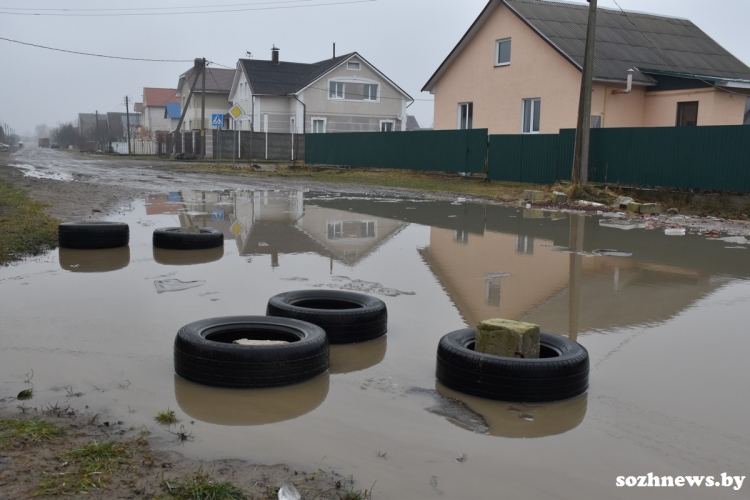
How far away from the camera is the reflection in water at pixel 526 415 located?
4.62 m

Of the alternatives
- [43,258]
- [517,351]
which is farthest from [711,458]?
[43,258]

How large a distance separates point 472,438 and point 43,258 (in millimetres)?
7723

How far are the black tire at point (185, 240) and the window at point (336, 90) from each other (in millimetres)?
46463

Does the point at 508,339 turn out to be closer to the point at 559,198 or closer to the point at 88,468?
the point at 88,468

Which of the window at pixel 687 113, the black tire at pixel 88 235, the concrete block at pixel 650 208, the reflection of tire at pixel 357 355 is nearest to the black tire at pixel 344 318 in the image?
the reflection of tire at pixel 357 355

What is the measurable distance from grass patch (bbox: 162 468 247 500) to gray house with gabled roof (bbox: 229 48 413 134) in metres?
52.8

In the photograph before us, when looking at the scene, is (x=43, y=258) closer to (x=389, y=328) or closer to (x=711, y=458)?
(x=389, y=328)

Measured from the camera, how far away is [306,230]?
13953mm

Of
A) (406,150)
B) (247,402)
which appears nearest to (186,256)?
(247,402)

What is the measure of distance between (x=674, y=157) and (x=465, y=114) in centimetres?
1540

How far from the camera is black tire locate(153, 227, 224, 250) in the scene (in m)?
11.0

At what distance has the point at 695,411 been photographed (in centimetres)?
497

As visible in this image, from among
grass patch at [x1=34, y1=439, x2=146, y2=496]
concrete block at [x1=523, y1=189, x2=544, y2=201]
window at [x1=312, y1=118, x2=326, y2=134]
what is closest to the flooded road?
grass patch at [x1=34, y1=439, x2=146, y2=496]

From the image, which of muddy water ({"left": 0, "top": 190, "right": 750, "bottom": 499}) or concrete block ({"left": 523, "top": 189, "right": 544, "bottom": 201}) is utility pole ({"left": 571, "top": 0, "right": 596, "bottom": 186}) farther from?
muddy water ({"left": 0, "top": 190, "right": 750, "bottom": 499})
